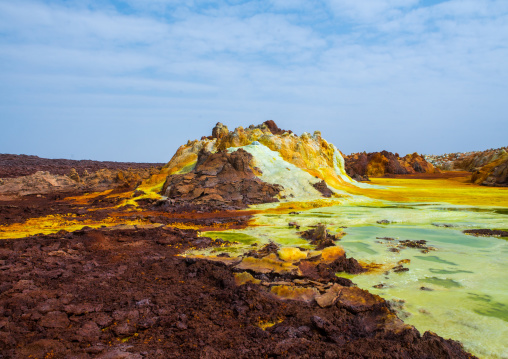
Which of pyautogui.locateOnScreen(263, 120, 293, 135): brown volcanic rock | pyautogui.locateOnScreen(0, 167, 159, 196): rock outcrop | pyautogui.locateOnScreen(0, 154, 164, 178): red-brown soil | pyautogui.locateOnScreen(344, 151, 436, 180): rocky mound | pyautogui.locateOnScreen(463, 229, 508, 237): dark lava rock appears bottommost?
pyautogui.locateOnScreen(463, 229, 508, 237): dark lava rock

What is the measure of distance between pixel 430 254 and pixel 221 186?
41.4 ft

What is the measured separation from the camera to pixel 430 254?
27.6ft

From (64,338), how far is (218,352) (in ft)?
6.69

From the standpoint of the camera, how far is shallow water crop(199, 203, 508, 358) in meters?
4.69

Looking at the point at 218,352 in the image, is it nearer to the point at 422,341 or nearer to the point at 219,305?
the point at 219,305

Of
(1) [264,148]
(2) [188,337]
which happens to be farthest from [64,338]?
(1) [264,148]

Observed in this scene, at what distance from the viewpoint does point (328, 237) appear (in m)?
9.88

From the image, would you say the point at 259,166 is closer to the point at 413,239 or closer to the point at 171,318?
the point at 413,239

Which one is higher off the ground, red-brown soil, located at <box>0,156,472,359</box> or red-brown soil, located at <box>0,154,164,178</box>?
red-brown soil, located at <box>0,154,164,178</box>

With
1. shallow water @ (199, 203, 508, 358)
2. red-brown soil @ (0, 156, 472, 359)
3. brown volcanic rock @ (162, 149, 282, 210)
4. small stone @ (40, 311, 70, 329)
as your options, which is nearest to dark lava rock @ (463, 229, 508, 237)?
shallow water @ (199, 203, 508, 358)

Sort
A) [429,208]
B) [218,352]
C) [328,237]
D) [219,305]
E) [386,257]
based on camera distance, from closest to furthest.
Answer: [218,352] < [219,305] < [386,257] < [328,237] < [429,208]

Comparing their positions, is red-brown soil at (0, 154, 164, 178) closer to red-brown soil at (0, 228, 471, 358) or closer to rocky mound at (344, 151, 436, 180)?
rocky mound at (344, 151, 436, 180)

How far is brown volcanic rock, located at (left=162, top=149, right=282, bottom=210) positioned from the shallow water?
388 cm

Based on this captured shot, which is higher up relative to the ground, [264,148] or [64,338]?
[264,148]
